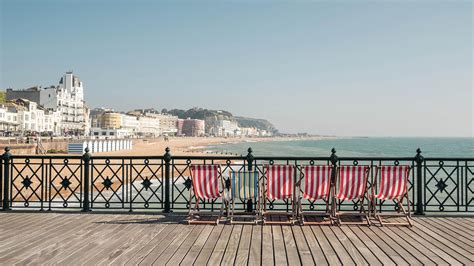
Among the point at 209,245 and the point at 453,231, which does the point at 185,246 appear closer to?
the point at 209,245

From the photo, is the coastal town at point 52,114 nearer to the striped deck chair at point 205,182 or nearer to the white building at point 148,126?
the white building at point 148,126

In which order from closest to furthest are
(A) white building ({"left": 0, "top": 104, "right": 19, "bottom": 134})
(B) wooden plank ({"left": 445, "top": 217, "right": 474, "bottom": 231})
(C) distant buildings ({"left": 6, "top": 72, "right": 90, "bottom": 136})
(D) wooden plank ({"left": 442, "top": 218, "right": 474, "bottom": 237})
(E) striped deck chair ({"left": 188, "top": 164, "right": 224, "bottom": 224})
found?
(D) wooden plank ({"left": 442, "top": 218, "right": 474, "bottom": 237}), (B) wooden plank ({"left": 445, "top": 217, "right": 474, "bottom": 231}), (E) striped deck chair ({"left": 188, "top": 164, "right": 224, "bottom": 224}), (A) white building ({"left": 0, "top": 104, "right": 19, "bottom": 134}), (C) distant buildings ({"left": 6, "top": 72, "right": 90, "bottom": 136})

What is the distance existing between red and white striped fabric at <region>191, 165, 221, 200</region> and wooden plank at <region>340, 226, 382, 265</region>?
2.17m

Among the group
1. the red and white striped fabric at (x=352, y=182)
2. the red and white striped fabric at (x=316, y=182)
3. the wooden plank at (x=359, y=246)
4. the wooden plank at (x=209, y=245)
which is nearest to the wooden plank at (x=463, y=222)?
the red and white striped fabric at (x=352, y=182)

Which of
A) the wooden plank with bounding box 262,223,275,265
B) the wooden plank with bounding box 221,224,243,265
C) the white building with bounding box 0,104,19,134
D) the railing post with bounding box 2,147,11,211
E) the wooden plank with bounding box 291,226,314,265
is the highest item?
the white building with bounding box 0,104,19,134

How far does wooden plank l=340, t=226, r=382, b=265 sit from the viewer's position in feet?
15.5

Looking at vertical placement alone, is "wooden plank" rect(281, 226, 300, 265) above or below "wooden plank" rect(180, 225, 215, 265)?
above

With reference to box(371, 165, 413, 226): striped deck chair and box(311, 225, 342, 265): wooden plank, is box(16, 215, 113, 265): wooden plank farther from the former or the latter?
box(371, 165, 413, 226): striped deck chair

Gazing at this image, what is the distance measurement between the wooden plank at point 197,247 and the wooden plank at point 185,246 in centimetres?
5

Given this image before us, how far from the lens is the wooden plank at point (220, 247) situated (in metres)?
4.71

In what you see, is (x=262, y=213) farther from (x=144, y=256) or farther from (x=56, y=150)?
(x=56, y=150)

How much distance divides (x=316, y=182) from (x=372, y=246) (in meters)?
1.66

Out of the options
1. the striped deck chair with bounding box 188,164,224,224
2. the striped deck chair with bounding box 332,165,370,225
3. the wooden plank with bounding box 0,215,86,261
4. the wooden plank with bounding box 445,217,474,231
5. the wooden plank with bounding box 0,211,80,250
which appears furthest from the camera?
the striped deck chair with bounding box 188,164,224,224

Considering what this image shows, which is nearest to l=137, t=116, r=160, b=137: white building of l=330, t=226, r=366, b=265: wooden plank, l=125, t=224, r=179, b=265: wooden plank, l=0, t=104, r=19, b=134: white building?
l=0, t=104, r=19, b=134: white building
